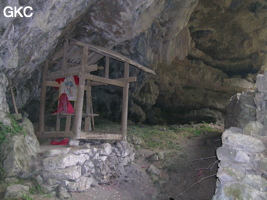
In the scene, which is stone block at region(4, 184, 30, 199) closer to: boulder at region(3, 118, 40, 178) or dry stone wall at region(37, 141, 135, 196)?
boulder at region(3, 118, 40, 178)

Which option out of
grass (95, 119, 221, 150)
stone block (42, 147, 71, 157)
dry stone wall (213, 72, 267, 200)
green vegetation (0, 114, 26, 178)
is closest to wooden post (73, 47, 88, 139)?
stone block (42, 147, 71, 157)

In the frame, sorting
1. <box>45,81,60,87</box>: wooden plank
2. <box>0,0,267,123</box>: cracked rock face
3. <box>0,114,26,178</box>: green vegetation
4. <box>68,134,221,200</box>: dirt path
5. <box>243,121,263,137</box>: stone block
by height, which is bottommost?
<box>68,134,221,200</box>: dirt path

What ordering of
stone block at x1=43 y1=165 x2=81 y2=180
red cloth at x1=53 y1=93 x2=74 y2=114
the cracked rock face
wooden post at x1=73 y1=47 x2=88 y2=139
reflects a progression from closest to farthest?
stone block at x1=43 y1=165 x2=81 y2=180 < the cracked rock face < wooden post at x1=73 y1=47 x2=88 y2=139 < red cloth at x1=53 y1=93 x2=74 y2=114

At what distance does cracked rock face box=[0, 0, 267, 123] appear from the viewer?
7520 mm

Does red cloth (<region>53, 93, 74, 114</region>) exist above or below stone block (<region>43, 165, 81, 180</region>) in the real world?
above

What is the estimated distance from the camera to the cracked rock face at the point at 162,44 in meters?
7.52

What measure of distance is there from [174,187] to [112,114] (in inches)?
341

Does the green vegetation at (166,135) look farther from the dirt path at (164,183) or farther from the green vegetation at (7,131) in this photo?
the green vegetation at (7,131)

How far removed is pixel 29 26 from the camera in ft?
23.2

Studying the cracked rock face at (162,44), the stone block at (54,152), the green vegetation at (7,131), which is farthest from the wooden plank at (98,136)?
the cracked rock face at (162,44)

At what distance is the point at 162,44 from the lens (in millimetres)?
14297

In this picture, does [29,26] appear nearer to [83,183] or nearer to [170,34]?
[83,183]

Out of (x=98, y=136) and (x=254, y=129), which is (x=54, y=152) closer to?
(x=98, y=136)

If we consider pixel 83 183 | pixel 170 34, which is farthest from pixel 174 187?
pixel 170 34
